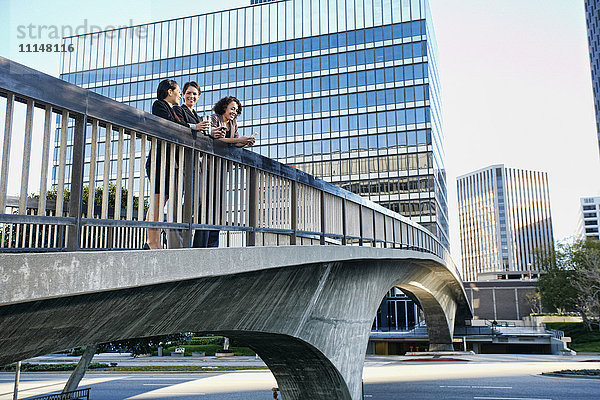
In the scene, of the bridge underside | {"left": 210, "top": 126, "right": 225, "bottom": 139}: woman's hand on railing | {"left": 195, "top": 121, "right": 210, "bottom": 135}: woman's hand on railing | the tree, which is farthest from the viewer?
the tree

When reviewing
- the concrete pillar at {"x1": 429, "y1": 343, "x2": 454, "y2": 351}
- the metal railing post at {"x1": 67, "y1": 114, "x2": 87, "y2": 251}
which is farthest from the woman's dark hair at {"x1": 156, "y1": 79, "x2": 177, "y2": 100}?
the concrete pillar at {"x1": 429, "y1": 343, "x2": 454, "y2": 351}

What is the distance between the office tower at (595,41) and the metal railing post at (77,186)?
111928mm

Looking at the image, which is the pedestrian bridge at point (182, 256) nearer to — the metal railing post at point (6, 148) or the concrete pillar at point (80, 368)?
the metal railing post at point (6, 148)

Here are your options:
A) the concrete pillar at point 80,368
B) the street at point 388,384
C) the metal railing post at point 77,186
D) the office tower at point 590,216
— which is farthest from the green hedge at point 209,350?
the office tower at point 590,216

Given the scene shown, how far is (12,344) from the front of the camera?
11.5 ft

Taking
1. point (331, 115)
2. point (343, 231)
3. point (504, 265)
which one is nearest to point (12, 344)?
point (343, 231)

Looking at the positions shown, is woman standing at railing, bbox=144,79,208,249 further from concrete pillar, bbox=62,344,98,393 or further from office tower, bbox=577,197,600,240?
office tower, bbox=577,197,600,240

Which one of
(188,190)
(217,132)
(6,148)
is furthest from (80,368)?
(6,148)

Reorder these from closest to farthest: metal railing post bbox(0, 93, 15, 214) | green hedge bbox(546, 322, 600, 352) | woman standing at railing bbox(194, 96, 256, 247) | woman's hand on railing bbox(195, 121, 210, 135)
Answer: metal railing post bbox(0, 93, 15, 214) → woman's hand on railing bbox(195, 121, 210, 135) → woman standing at railing bbox(194, 96, 256, 247) → green hedge bbox(546, 322, 600, 352)

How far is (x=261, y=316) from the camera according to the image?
7.19 m

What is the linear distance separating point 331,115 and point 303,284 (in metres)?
52.1

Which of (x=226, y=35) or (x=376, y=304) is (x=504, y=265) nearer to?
(x=226, y=35)

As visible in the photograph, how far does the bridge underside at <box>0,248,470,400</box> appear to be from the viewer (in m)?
3.62

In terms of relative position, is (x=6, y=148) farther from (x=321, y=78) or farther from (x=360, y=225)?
(x=321, y=78)
